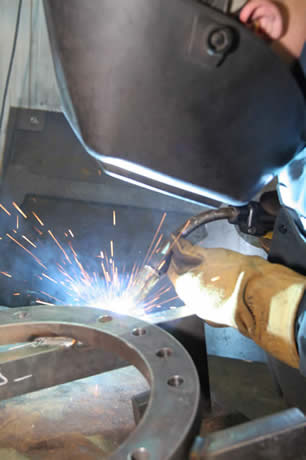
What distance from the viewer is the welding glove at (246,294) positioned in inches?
32.6

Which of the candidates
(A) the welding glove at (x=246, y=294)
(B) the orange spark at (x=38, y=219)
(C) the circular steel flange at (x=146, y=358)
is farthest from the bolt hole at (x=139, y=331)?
(B) the orange spark at (x=38, y=219)

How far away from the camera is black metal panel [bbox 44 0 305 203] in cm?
63

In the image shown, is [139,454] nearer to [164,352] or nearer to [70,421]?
[164,352]

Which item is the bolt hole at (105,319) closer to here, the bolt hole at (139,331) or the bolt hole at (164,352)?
the bolt hole at (139,331)

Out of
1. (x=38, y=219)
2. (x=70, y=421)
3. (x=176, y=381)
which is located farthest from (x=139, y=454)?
(x=38, y=219)

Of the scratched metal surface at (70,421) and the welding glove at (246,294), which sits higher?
the welding glove at (246,294)

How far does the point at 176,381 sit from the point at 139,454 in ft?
0.57

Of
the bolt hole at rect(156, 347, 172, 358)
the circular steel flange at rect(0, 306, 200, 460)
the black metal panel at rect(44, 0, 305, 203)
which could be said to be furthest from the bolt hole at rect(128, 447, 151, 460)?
the black metal panel at rect(44, 0, 305, 203)

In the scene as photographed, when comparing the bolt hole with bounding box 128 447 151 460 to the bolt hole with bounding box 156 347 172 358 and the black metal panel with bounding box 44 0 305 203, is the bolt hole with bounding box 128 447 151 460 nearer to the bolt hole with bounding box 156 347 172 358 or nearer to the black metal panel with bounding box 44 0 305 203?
the bolt hole with bounding box 156 347 172 358

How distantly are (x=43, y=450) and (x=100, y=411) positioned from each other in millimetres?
190

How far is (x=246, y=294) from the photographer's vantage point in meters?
0.95

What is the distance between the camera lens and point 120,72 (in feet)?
2.15

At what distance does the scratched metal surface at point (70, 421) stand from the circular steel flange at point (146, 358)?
0.69ft

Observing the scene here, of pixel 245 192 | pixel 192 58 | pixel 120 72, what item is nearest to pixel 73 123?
pixel 120 72
